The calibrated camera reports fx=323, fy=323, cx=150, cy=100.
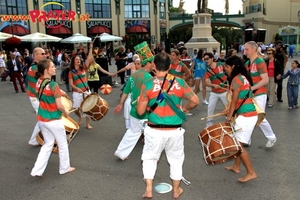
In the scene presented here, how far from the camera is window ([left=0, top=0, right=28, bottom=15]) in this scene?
117 ft

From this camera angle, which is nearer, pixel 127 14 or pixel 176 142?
pixel 176 142

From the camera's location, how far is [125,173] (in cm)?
498

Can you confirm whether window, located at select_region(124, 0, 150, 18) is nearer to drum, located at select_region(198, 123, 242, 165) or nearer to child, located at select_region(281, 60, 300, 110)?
child, located at select_region(281, 60, 300, 110)

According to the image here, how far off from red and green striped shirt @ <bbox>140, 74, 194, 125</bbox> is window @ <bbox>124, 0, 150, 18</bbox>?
4194 cm

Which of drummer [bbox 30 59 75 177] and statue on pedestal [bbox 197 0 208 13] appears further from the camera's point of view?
statue on pedestal [bbox 197 0 208 13]

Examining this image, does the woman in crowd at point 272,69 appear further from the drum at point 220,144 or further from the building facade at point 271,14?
the building facade at point 271,14

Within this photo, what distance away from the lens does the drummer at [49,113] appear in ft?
14.8

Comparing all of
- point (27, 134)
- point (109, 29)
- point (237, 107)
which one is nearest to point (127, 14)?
point (109, 29)

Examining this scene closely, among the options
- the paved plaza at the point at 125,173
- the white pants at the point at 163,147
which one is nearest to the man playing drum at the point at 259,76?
the paved plaza at the point at 125,173

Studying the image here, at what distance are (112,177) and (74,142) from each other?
2.06 metres

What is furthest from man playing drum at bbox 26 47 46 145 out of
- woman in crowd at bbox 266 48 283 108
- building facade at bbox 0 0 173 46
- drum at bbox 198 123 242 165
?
building facade at bbox 0 0 173 46

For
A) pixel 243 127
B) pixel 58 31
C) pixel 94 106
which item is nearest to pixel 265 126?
pixel 243 127

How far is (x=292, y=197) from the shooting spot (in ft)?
13.5

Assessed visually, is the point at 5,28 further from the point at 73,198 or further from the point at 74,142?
the point at 73,198
